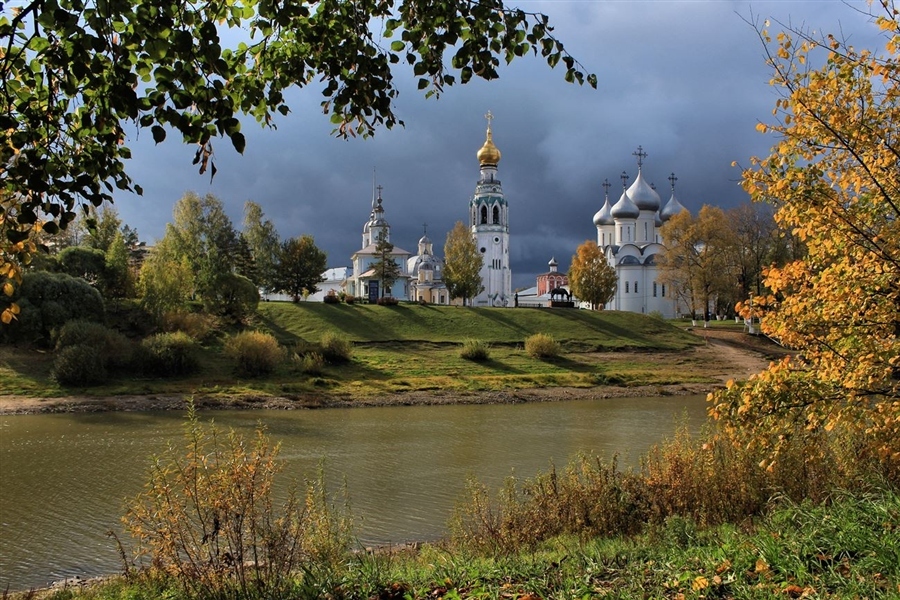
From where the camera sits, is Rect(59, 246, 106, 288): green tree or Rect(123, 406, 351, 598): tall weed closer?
Rect(123, 406, 351, 598): tall weed

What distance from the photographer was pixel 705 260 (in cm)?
5384

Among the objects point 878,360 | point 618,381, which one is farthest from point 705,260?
point 878,360

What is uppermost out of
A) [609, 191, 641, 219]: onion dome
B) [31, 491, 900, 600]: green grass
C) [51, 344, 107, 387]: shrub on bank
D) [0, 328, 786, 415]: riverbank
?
[609, 191, 641, 219]: onion dome

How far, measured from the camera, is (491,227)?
83812mm

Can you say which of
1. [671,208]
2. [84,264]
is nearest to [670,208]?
[671,208]

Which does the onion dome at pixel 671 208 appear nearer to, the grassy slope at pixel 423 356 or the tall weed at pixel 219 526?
the grassy slope at pixel 423 356

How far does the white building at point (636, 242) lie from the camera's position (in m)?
69.2

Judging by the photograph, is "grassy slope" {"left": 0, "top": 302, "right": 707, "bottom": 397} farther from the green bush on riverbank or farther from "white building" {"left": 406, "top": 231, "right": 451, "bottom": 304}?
the green bush on riverbank

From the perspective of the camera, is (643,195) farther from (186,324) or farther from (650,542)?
(650,542)

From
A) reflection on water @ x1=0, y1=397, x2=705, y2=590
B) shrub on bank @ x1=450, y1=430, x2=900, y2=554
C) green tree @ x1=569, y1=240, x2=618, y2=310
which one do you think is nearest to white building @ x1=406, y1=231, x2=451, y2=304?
green tree @ x1=569, y1=240, x2=618, y2=310

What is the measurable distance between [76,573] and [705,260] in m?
51.1

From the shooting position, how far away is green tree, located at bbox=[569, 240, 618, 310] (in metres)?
64.0

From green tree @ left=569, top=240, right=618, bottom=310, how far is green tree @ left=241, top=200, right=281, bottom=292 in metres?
25.8

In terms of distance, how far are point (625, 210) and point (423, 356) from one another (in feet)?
127
